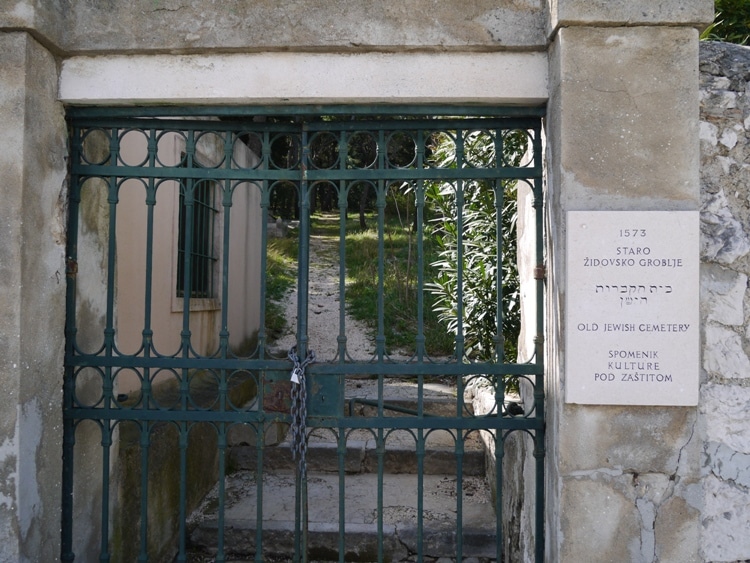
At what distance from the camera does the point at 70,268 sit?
3.27 meters

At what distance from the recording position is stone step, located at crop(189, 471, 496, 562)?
458cm

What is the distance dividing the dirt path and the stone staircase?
2081mm

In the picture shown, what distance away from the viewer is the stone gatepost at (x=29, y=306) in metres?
2.85

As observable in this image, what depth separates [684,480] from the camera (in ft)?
8.82

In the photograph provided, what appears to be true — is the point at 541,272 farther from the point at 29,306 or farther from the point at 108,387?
the point at 29,306

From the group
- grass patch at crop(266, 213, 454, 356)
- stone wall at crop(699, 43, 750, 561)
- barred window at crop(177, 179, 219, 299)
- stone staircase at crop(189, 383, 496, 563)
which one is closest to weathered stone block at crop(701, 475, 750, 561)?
stone wall at crop(699, 43, 750, 561)

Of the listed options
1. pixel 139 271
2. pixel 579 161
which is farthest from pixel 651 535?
pixel 139 271

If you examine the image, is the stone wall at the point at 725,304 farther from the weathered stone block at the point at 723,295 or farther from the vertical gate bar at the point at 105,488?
the vertical gate bar at the point at 105,488

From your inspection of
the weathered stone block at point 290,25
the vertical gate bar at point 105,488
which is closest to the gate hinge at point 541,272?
the weathered stone block at point 290,25

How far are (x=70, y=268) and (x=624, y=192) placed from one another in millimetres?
2604

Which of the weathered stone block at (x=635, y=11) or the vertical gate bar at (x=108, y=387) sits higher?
the weathered stone block at (x=635, y=11)

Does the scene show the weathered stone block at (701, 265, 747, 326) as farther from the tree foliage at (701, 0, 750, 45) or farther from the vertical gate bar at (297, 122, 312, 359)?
the tree foliage at (701, 0, 750, 45)

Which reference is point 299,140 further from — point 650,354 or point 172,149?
point 172,149

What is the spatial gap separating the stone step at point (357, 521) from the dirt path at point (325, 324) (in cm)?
258
